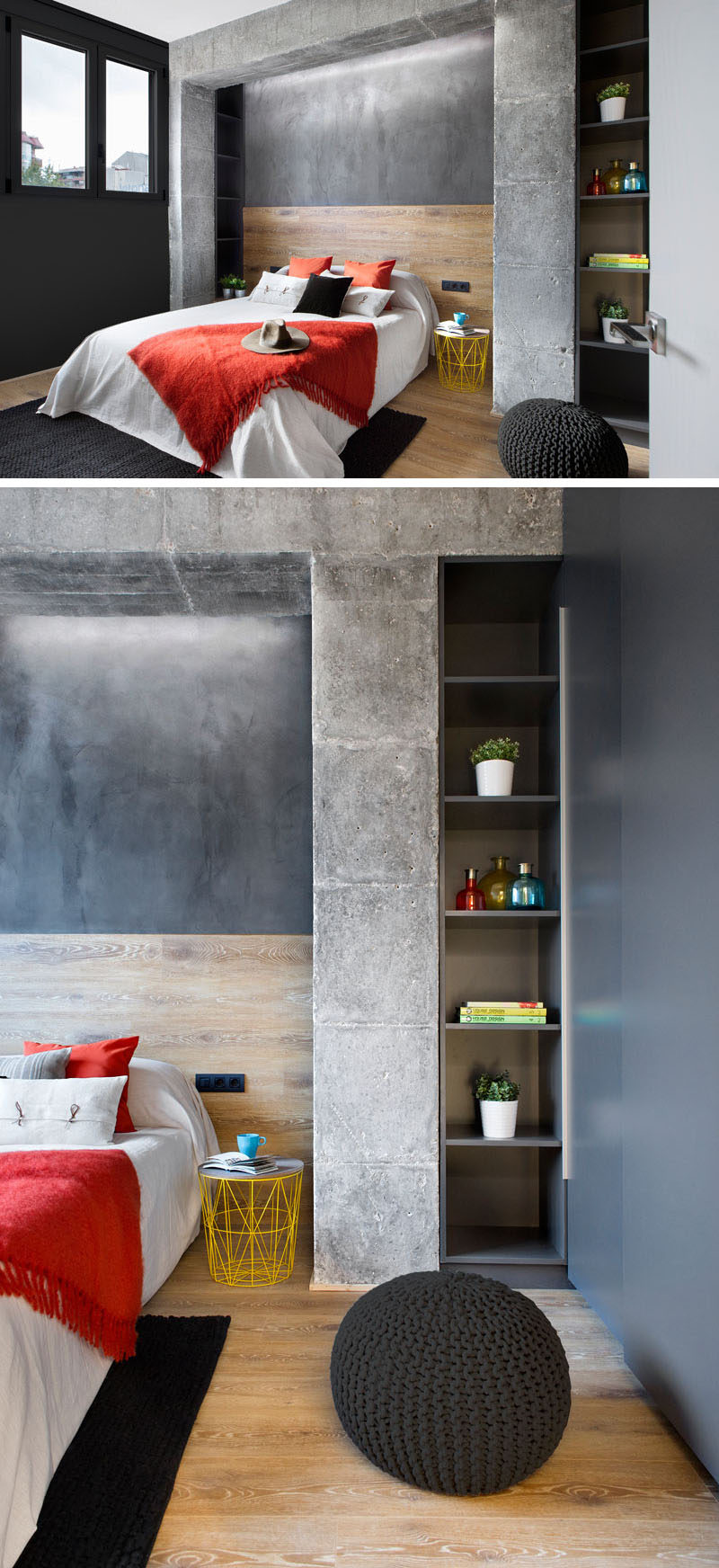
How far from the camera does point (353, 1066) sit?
3.38m

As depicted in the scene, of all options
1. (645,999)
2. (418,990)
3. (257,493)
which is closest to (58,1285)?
(418,990)

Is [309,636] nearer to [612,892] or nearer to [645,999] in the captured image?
[612,892]

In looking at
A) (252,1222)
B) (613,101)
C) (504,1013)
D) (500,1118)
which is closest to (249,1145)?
(252,1222)

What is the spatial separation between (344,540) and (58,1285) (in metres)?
2.20

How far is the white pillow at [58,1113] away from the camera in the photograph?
3525 millimetres

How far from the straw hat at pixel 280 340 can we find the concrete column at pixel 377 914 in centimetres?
228

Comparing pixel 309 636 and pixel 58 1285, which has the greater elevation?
pixel 309 636

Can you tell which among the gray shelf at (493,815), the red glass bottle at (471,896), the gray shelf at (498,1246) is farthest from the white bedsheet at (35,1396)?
the gray shelf at (493,815)

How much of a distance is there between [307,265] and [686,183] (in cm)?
36

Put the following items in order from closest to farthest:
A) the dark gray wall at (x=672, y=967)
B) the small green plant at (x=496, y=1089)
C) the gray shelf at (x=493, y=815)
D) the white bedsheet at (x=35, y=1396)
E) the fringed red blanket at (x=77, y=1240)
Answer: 1. the white bedsheet at (x=35, y=1396)
2. the dark gray wall at (x=672, y=967)
3. the fringed red blanket at (x=77, y=1240)
4. the small green plant at (x=496, y=1089)
5. the gray shelf at (x=493, y=815)

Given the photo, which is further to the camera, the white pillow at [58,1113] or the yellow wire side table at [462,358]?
the white pillow at [58,1113]

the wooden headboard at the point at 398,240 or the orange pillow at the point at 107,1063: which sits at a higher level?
the wooden headboard at the point at 398,240

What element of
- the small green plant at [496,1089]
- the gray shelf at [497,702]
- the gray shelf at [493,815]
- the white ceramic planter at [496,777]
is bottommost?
the small green plant at [496,1089]

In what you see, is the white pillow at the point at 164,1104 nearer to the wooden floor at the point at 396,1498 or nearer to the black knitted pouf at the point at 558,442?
the wooden floor at the point at 396,1498
